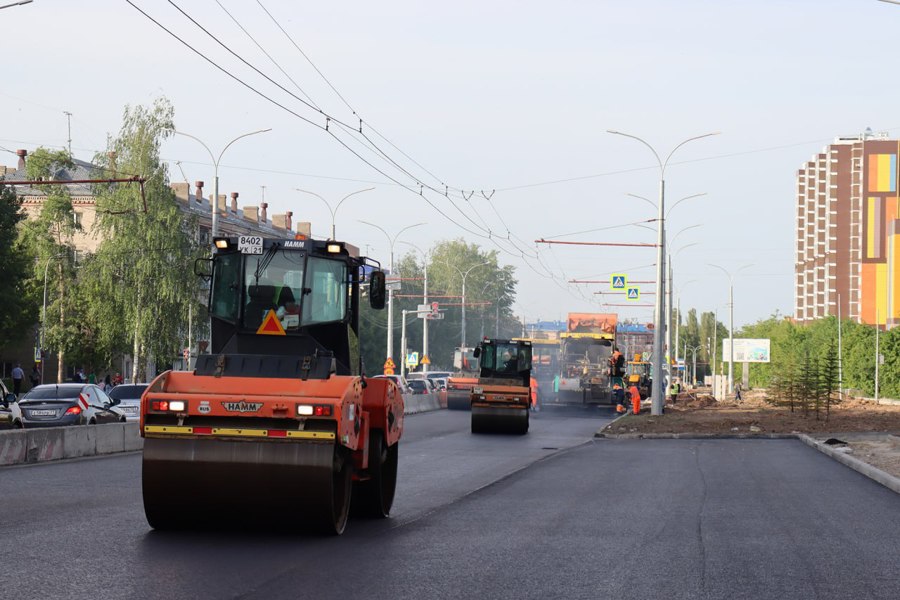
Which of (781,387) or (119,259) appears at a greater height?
(119,259)

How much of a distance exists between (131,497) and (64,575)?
634 centimetres

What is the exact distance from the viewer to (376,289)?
42.9ft

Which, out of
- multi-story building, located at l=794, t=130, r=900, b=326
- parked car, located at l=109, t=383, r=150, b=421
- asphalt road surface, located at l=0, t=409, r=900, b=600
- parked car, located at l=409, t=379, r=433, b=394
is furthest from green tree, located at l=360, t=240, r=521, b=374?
asphalt road surface, located at l=0, t=409, r=900, b=600

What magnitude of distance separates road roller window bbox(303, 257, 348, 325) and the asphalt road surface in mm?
2259

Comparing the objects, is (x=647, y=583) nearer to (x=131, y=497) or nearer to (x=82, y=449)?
(x=131, y=497)

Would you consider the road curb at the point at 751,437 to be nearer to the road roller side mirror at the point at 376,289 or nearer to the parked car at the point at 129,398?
the parked car at the point at 129,398

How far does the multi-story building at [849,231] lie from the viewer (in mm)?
123562

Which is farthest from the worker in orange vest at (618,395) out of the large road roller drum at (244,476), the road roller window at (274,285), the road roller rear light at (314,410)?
the road roller rear light at (314,410)

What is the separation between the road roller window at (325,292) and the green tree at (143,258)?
154ft

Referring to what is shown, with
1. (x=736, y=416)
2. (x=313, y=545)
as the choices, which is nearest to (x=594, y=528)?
(x=313, y=545)

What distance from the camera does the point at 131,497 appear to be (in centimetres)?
1542

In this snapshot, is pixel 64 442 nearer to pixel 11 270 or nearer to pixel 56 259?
pixel 11 270

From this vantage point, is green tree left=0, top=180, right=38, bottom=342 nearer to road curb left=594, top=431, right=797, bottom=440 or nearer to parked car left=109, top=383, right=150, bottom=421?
parked car left=109, top=383, right=150, bottom=421

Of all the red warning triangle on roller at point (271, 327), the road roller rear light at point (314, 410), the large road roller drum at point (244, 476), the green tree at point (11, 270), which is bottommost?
the large road roller drum at point (244, 476)
